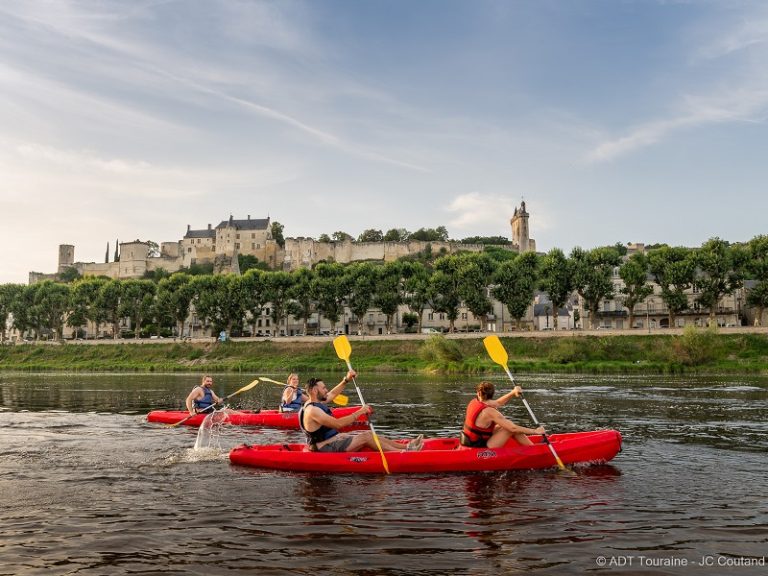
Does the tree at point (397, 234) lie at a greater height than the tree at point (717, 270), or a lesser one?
greater

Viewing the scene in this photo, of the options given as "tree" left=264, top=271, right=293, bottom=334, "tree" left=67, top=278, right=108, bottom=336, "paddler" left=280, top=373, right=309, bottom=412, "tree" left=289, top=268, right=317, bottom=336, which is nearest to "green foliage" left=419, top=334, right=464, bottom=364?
"tree" left=289, top=268, right=317, bottom=336

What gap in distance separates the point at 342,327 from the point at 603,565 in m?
94.3

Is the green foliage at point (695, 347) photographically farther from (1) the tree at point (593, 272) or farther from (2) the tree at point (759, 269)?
(1) the tree at point (593, 272)

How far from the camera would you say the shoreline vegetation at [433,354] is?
47.5m

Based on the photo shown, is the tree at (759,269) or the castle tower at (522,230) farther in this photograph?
the castle tower at (522,230)

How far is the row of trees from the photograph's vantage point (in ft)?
196

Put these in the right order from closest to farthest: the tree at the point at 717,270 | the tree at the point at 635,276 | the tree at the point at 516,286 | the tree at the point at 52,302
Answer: the tree at the point at 717,270
the tree at the point at 635,276
the tree at the point at 516,286
the tree at the point at 52,302

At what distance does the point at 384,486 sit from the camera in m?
11.3

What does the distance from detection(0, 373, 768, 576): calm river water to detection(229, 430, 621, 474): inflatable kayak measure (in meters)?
0.22

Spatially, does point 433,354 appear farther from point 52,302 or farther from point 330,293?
point 52,302

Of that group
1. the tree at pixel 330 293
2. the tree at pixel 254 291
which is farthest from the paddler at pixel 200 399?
the tree at pixel 254 291

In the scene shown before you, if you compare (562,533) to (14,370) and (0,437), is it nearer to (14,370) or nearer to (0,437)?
(0,437)

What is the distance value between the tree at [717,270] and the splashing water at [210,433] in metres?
51.2

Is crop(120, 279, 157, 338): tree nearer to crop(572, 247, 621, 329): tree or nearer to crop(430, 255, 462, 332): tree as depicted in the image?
crop(430, 255, 462, 332): tree
